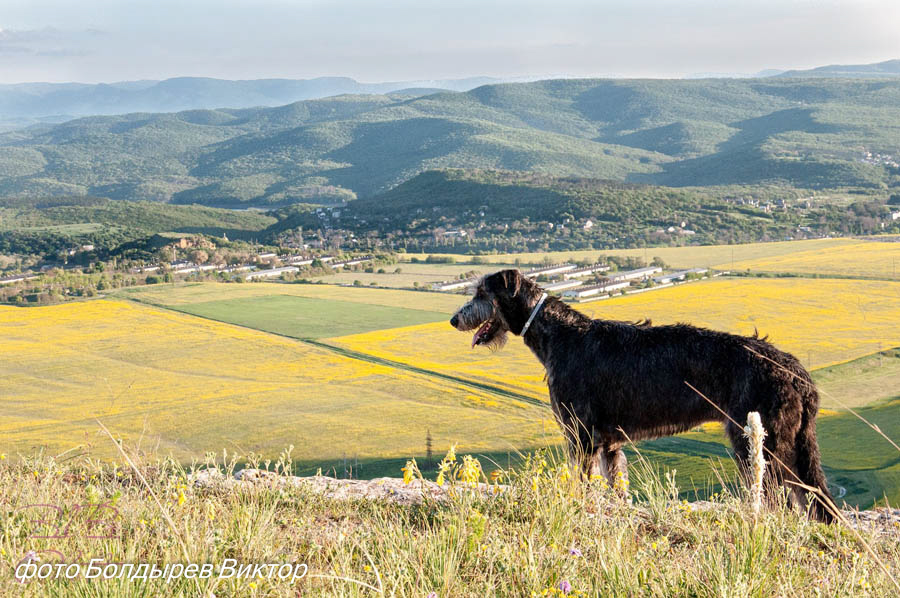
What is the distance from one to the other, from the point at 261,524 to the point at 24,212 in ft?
604

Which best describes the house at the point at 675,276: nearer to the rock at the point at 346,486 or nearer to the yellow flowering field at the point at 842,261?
the yellow flowering field at the point at 842,261

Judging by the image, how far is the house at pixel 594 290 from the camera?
67.8 metres

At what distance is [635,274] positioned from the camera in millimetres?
81750

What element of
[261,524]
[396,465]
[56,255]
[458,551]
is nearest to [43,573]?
[261,524]

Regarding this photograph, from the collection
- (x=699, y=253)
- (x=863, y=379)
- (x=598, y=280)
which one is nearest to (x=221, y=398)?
(x=863, y=379)

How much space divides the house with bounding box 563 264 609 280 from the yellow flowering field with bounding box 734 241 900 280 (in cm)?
1416

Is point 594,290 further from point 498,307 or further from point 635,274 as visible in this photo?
point 498,307

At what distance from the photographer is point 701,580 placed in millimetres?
3938

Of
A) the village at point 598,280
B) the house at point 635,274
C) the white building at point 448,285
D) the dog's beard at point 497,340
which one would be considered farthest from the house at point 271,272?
the dog's beard at point 497,340

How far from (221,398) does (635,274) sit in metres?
50.0

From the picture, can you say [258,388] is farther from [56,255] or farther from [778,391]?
[56,255]

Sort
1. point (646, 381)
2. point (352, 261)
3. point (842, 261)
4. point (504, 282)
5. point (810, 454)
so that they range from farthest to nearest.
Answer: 1. point (352, 261)
2. point (842, 261)
3. point (504, 282)
4. point (646, 381)
5. point (810, 454)

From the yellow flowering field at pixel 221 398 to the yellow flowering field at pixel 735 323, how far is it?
377 centimetres

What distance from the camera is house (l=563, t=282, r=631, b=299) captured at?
6775 centimetres
